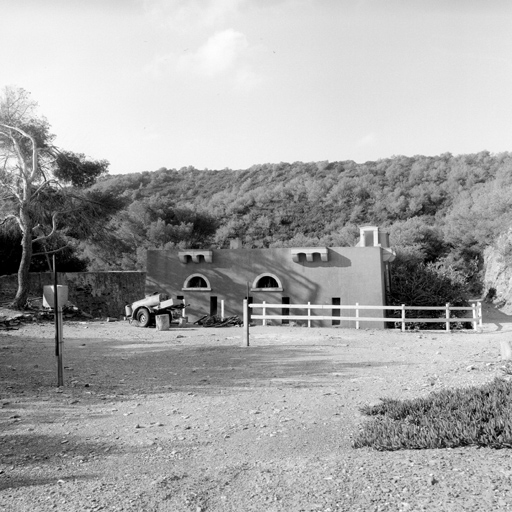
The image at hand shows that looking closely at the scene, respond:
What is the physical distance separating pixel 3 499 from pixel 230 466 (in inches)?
72.6

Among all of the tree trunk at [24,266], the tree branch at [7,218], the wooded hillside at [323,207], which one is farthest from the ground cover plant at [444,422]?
the wooded hillside at [323,207]

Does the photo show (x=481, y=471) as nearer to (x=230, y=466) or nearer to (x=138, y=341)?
(x=230, y=466)

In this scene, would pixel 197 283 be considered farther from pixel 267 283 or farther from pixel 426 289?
pixel 426 289

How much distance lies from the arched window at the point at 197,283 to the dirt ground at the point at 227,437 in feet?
40.8

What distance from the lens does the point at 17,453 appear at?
5137 mm


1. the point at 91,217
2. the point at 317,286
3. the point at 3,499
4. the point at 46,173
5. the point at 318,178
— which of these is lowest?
the point at 3,499

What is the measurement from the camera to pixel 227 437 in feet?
18.3

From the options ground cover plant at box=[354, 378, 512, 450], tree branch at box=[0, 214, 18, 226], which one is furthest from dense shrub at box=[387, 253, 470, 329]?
ground cover plant at box=[354, 378, 512, 450]

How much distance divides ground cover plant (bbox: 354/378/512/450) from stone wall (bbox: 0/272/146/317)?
78.2ft

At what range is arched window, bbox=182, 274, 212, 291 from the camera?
→ 81.0 ft

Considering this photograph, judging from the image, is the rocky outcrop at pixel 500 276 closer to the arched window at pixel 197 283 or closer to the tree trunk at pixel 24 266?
the arched window at pixel 197 283

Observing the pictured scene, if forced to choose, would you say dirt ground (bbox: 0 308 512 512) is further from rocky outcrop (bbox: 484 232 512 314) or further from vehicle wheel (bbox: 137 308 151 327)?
rocky outcrop (bbox: 484 232 512 314)

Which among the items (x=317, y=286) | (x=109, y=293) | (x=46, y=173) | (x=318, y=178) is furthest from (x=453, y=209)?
(x=46, y=173)

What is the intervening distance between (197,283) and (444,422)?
20.6m
